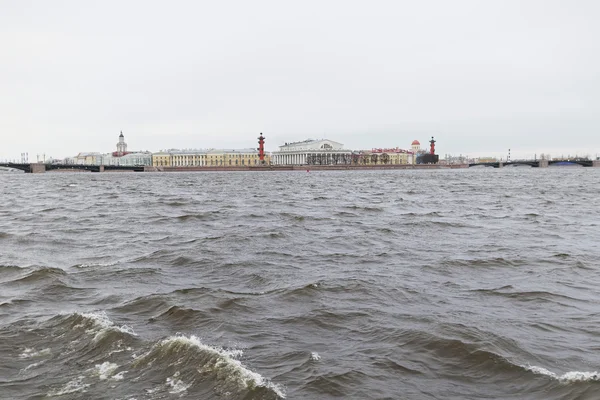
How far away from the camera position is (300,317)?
5.98 metres

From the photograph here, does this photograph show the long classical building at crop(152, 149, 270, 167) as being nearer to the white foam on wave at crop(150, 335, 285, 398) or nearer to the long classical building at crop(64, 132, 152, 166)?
the long classical building at crop(64, 132, 152, 166)

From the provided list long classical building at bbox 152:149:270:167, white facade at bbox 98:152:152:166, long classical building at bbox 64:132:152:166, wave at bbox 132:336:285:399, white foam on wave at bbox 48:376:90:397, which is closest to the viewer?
white foam on wave at bbox 48:376:90:397

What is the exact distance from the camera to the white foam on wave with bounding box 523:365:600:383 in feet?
13.9

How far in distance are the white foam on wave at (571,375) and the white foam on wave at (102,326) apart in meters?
3.70

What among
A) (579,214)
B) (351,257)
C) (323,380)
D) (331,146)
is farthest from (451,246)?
(331,146)

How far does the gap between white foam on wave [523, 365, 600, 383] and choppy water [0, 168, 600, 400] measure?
0.02m

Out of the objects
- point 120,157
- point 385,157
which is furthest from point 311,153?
point 120,157

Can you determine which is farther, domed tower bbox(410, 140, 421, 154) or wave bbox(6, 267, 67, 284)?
domed tower bbox(410, 140, 421, 154)

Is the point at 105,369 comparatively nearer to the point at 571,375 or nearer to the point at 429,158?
the point at 571,375

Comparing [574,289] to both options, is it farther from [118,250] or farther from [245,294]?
[118,250]

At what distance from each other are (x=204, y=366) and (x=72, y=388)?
3.35 feet

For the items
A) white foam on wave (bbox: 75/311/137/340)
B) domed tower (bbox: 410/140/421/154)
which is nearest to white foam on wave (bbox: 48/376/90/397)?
Answer: white foam on wave (bbox: 75/311/137/340)

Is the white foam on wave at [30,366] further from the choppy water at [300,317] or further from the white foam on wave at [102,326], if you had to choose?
the white foam on wave at [102,326]

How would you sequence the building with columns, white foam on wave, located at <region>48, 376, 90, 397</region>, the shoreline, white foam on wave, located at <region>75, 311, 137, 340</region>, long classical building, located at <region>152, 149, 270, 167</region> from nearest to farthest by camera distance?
white foam on wave, located at <region>48, 376, 90, 397</region> < white foam on wave, located at <region>75, 311, 137, 340</region> < the shoreline < the building with columns < long classical building, located at <region>152, 149, 270, 167</region>
